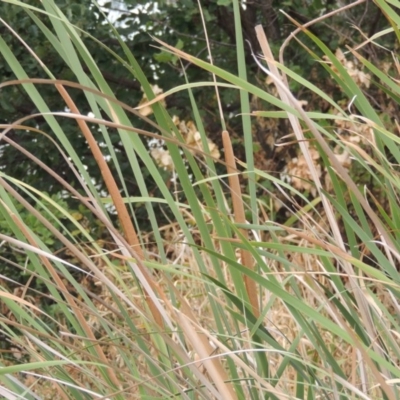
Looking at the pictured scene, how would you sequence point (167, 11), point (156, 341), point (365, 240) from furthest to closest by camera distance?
point (167, 11)
point (156, 341)
point (365, 240)

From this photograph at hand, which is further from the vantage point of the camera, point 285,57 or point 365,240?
point 285,57

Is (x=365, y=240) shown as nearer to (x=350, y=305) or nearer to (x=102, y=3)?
(x=350, y=305)

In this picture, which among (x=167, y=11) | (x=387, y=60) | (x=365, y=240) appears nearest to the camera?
(x=365, y=240)

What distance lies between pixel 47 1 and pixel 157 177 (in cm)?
20

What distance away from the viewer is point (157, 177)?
836mm

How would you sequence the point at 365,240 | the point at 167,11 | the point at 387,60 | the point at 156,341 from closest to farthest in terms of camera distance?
the point at 365,240, the point at 156,341, the point at 387,60, the point at 167,11

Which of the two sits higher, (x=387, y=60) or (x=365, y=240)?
(x=365, y=240)

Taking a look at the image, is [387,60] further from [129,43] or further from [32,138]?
[32,138]

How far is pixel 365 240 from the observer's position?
2.50 feet

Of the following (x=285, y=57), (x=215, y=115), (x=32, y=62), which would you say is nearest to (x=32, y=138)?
(x=32, y=62)

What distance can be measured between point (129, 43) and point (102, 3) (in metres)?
0.25

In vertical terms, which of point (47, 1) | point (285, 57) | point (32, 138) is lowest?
point (32, 138)

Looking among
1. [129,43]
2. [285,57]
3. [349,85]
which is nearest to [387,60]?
[285,57]

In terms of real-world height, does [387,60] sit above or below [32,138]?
above
